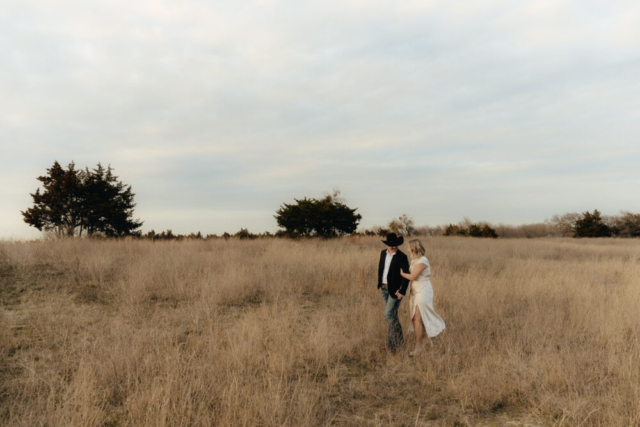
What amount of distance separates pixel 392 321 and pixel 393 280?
0.71 m

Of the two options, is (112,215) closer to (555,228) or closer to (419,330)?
(419,330)

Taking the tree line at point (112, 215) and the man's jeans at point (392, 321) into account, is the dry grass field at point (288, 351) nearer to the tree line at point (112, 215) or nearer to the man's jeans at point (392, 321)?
the man's jeans at point (392, 321)

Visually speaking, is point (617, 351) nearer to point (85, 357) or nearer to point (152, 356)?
point (152, 356)

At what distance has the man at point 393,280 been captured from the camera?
579cm

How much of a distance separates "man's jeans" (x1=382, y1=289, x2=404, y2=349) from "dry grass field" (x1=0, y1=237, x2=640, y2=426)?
274 millimetres

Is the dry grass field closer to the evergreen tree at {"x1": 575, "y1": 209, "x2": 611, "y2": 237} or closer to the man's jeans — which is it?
the man's jeans

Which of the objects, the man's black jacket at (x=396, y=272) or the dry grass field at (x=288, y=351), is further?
the man's black jacket at (x=396, y=272)

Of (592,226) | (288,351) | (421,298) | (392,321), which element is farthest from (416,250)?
(592,226)

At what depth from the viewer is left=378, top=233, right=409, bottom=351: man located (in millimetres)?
5789

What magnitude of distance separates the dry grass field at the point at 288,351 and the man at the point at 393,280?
0.39 m

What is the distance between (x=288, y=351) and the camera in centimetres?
573

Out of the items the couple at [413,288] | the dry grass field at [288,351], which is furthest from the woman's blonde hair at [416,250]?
the dry grass field at [288,351]

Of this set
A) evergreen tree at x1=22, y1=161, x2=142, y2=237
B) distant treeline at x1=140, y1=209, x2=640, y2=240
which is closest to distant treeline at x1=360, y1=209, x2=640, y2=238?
distant treeline at x1=140, y1=209, x2=640, y2=240

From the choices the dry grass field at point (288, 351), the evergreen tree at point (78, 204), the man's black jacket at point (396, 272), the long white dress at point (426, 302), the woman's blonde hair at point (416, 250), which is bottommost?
the dry grass field at point (288, 351)
